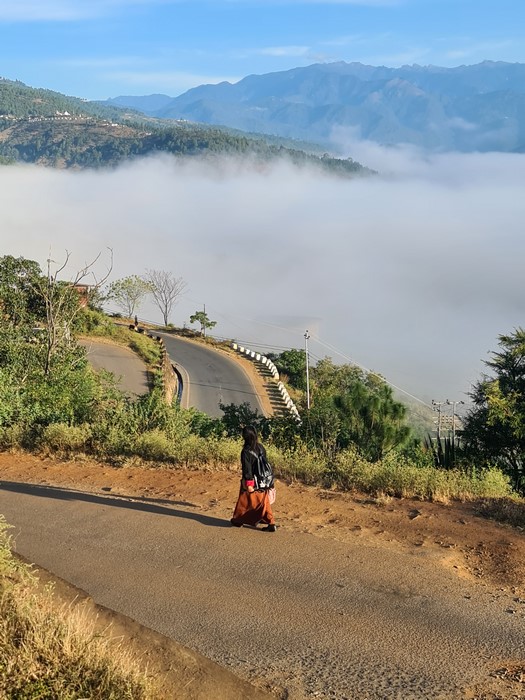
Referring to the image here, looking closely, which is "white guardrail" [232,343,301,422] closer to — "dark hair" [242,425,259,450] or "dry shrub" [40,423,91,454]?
"dry shrub" [40,423,91,454]

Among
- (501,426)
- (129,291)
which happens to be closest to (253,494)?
(501,426)

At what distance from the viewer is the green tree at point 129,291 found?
221ft

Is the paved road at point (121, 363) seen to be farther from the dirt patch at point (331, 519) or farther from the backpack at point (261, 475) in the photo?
the backpack at point (261, 475)

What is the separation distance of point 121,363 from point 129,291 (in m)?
33.6

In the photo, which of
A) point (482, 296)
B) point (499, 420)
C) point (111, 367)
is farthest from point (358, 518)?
point (482, 296)

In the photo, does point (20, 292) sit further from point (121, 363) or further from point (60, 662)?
point (60, 662)

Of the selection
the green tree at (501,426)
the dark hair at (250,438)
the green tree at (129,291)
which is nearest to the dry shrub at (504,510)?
the dark hair at (250,438)

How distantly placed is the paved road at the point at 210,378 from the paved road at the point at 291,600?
22.5 m


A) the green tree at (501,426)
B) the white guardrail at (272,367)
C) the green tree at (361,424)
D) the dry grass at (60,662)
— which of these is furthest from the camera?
the white guardrail at (272,367)

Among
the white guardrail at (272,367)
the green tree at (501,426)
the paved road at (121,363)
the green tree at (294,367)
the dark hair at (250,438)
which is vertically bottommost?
the green tree at (294,367)

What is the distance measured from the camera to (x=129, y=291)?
68.8 metres

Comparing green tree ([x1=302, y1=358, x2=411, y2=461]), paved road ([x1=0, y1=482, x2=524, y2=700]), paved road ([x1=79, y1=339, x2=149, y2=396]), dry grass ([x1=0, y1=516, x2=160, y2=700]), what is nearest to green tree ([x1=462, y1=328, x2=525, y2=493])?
green tree ([x1=302, y1=358, x2=411, y2=461])

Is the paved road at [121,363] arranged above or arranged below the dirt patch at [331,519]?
below

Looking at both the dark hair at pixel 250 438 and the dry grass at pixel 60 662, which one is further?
the dark hair at pixel 250 438
